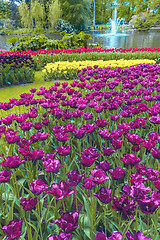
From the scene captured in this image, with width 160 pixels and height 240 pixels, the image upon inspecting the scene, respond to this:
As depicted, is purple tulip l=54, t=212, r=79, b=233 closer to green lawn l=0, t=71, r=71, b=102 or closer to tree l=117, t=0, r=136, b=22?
green lawn l=0, t=71, r=71, b=102

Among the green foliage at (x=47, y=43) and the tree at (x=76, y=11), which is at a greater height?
the tree at (x=76, y=11)

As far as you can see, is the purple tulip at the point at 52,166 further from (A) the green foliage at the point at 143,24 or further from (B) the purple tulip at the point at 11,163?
(A) the green foliage at the point at 143,24

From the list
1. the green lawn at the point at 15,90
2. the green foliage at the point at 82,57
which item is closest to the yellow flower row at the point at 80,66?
the green lawn at the point at 15,90

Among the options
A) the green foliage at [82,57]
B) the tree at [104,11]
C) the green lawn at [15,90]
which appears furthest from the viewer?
the tree at [104,11]

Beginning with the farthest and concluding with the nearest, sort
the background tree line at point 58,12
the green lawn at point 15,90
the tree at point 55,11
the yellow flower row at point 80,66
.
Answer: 1. the background tree line at point 58,12
2. the tree at point 55,11
3. the yellow flower row at point 80,66
4. the green lawn at point 15,90

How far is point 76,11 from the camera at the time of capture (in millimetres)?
35594

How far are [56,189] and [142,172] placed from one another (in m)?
0.62

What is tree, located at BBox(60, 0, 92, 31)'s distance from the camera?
35281 mm

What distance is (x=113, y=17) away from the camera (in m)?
75.1

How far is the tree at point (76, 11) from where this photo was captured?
1389 inches

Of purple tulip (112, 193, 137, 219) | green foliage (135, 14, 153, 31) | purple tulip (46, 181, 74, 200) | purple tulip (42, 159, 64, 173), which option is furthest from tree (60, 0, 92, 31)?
purple tulip (112, 193, 137, 219)

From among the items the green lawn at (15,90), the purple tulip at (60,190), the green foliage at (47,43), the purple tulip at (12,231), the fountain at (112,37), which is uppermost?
the purple tulip at (60,190)

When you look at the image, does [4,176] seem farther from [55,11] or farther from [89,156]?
[55,11]

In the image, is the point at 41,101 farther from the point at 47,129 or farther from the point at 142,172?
the point at 142,172
